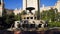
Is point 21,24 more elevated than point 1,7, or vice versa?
point 1,7

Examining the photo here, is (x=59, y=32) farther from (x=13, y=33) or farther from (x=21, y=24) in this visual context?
(x=21, y=24)

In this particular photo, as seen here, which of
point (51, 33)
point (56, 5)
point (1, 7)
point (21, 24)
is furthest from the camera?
point (56, 5)

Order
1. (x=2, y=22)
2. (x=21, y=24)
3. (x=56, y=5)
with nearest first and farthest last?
(x=21, y=24) < (x=2, y=22) < (x=56, y=5)

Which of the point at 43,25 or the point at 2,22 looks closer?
the point at 43,25

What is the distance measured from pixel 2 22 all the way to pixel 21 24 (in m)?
2.63

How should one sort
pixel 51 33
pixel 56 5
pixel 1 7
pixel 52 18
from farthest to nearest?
pixel 56 5
pixel 1 7
pixel 52 18
pixel 51 33

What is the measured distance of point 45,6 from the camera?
75.1 ft

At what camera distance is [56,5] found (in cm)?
2194

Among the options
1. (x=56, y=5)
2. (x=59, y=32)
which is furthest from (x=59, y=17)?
(x=59, y=32)

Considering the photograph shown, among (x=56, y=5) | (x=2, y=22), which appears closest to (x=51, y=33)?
(x=2, y=22)

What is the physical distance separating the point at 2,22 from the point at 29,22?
2.48 metres

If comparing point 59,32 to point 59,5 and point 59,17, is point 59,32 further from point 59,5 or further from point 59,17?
point 59,5

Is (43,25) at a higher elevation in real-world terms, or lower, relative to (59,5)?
lower

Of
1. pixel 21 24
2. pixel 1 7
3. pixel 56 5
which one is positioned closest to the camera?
pixel 21 24
